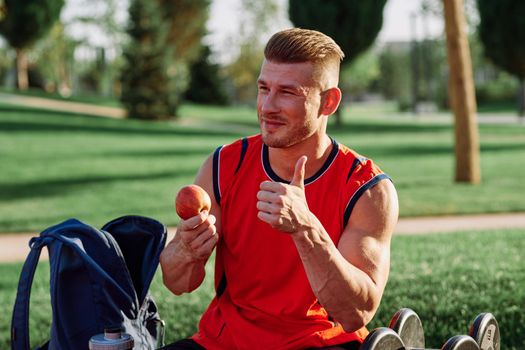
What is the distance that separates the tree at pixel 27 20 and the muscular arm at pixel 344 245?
3733 cm

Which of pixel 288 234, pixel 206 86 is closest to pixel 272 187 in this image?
pixel 288 234

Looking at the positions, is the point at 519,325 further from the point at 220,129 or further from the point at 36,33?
the point at 36,33

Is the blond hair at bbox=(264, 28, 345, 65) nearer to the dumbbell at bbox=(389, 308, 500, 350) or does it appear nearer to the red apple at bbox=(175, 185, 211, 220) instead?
the red apple at bbox=(175, 185, 211, 220)

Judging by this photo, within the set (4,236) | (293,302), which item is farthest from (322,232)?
(4,236)

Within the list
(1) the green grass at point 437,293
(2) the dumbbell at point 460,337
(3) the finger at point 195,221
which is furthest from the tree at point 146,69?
(3) the finger at point 195,221

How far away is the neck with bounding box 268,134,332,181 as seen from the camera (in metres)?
2.85

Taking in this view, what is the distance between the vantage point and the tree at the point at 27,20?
38094 mm

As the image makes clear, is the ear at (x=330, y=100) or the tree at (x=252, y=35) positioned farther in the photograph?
the tree at (x=252, y=35)

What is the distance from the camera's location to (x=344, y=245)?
8.79ft

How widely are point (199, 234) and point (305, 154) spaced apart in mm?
471

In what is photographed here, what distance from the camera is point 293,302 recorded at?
2764 mm

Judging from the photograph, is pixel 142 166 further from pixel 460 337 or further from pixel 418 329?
pixel 460 337

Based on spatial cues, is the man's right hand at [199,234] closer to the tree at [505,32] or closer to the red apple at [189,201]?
the red apple at [189,201]

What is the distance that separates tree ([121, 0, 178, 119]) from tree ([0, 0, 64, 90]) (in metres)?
6.79
